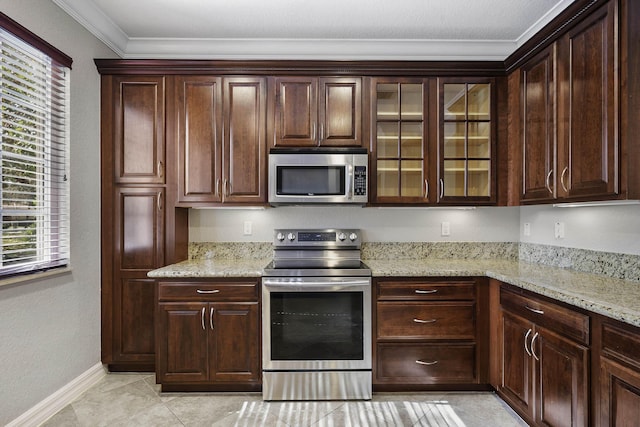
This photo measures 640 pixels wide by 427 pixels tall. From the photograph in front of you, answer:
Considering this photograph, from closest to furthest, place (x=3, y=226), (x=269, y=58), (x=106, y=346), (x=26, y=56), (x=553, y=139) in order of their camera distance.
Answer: (x=3, y=226), (x=26, y=56), (x=553, y=139), (x=106, y=346), (x=269, y=58)

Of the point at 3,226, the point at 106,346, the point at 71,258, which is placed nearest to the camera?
the point at 3,226

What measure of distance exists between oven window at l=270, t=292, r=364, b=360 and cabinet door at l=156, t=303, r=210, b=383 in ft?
1.56

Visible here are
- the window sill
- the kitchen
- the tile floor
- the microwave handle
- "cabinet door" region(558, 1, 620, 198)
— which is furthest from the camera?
the microwave handle

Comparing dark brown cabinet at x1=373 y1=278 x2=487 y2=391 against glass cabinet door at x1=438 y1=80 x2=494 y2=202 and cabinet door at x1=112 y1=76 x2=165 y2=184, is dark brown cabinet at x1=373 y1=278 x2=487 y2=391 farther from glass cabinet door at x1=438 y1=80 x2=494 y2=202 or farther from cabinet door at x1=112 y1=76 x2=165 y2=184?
cabinet door at x1=112 y1=76 x2=165 y2=184

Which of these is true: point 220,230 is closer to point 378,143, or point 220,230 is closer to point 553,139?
point 378,143

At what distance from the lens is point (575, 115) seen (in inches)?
75.7

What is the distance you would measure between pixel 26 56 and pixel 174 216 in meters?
1.27

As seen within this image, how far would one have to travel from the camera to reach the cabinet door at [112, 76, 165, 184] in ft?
8.73

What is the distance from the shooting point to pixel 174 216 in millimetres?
2678

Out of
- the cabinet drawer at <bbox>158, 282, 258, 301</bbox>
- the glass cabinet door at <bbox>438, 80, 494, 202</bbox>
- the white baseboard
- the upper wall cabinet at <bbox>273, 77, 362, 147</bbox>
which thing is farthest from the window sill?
the glass cabinet door at <bbox>438, 80, 494, 202</bbox>

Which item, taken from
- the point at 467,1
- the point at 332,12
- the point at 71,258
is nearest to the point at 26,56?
the point at 71,258

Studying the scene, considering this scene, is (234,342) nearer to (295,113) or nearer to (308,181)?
(308,181)

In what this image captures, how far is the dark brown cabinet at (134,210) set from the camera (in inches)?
105

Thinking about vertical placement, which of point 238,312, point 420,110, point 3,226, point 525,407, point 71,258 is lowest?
point 525,407
